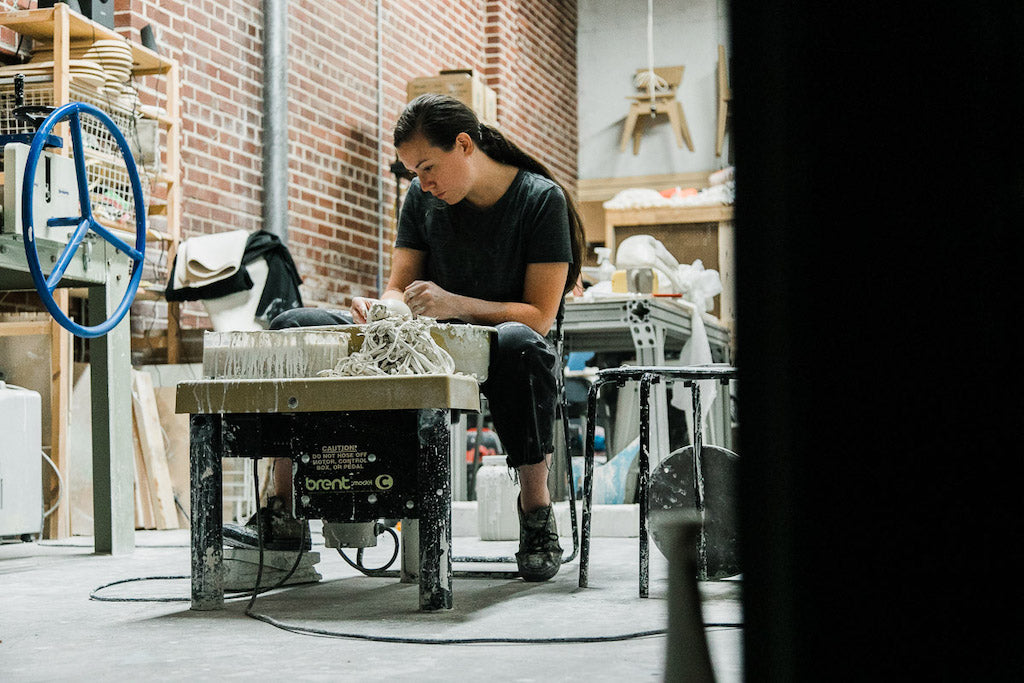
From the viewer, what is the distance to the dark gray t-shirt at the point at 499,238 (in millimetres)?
2660

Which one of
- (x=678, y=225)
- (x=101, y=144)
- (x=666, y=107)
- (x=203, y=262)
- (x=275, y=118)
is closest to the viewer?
(x=101, y=144)

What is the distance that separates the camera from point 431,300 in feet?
8.36

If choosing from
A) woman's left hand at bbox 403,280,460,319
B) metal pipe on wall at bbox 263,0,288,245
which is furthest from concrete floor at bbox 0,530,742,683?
metal pipe on wall at bbox 263,0,288,245

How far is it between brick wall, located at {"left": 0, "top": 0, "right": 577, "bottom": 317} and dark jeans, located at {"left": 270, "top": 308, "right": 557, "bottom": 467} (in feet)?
8.74

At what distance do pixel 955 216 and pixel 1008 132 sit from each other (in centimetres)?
4

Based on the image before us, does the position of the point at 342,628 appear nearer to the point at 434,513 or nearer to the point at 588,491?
the point at 434,513

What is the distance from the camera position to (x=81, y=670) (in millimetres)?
1478

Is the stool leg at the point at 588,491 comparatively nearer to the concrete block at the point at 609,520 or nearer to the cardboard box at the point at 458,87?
the concrete block at the point at 609,520

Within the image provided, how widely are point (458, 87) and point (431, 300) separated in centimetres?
439

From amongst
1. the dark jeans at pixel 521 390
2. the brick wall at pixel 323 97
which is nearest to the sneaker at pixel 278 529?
the dark jeans at pixel 521 390

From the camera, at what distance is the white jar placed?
3.54 m

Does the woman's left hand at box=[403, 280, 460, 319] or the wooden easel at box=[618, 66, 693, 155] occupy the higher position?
the wooden easel at box=[618, 66, 693, 155]

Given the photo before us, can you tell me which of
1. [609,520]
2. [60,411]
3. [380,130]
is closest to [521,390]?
[609,520]

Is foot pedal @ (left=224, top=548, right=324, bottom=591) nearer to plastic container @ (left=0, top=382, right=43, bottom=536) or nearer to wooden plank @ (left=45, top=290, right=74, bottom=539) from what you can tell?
plastic container @ (left=0, top=382, right=43, bottom=536)
